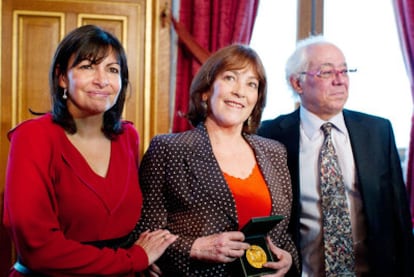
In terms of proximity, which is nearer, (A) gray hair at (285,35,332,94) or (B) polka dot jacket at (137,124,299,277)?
(B) polka dot jacket at (137,124,299,277)

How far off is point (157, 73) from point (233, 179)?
111 cm

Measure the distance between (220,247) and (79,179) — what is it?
544 millimetres

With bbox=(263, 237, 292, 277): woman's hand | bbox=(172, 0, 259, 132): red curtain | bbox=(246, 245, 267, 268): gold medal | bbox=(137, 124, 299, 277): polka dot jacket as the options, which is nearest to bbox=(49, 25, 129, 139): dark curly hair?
bbox=(137, 124, 299, 277): polka dot jacket

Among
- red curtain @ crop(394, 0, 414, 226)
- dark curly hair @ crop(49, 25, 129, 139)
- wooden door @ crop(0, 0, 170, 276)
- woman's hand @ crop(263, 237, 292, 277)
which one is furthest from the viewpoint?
red curtain @ crop(394, 0, 414, 226)

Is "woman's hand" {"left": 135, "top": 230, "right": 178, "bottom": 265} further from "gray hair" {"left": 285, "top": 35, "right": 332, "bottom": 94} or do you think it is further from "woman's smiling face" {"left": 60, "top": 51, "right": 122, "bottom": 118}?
"gray hair" {"left": 285, "top": 35, "right": 332, "bottom": 94}

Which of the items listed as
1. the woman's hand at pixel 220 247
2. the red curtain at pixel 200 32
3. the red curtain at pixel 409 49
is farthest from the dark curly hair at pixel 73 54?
the red curtain at pixel 409 49

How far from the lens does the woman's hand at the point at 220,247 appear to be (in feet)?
5.87

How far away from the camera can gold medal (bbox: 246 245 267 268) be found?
1812 millimetres

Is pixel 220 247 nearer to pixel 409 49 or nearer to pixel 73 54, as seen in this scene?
pixel 73 54

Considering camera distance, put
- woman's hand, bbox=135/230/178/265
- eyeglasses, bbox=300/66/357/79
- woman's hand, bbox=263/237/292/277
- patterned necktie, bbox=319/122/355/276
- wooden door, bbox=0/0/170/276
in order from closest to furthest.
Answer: woman's hand, bbox=135/230/178/265 < woman's hand, bbox=263/237/292/277 < patterned necktie, bbox=319/122/355/276 < eyeglasses, bbox=300/66/357/79 < wooden door, bbox=0/0/170/276

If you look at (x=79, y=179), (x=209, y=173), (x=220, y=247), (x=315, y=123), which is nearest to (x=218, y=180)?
(x=209, y=173)

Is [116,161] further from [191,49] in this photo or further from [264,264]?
[191,49]

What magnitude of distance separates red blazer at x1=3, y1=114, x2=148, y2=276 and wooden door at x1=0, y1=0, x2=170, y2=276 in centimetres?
106

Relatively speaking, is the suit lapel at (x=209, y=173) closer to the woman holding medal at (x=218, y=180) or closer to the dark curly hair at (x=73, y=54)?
the woman holding medal at (x=218, y=180)
